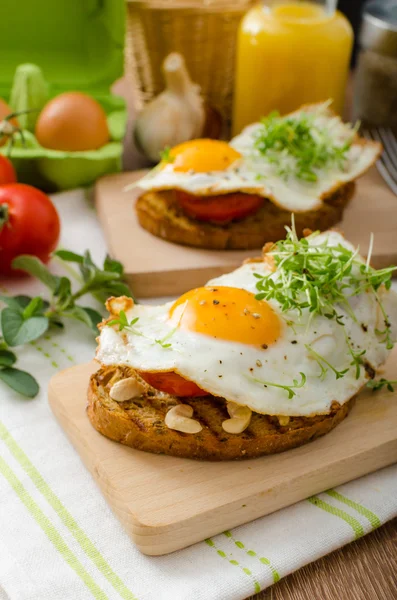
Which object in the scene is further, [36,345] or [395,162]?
[395,162]

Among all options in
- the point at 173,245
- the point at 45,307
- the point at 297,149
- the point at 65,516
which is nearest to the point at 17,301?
the point at 45,307

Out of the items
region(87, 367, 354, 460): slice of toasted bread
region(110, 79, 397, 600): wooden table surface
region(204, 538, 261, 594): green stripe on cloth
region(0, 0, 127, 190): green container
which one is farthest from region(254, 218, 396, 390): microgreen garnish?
region(0, 0, 127, 190): green container

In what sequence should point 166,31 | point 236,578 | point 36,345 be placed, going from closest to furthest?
point 236,578, point 36,345, point 166,31

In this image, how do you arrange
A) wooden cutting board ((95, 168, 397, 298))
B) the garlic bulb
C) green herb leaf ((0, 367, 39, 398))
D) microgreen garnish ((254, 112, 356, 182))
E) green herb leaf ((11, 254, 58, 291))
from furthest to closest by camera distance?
the garlic bulb
microgreen garnish ((254, 112, 356, 182))
wooden cutting board ((95, 168, 397, 298))
green herb leaf ((11, 254, 58, 291))
green herb leaf ((0, 367, 39, 398))

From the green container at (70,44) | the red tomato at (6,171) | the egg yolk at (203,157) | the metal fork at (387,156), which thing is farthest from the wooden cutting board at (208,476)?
the green container at (70,44)

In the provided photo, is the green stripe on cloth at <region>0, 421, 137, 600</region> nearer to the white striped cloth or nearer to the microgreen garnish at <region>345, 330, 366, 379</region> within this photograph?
the white striped cloth

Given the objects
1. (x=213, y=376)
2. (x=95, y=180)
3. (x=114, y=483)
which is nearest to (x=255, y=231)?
(x=95, y=180)

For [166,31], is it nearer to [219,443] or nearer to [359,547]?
[219,443]
